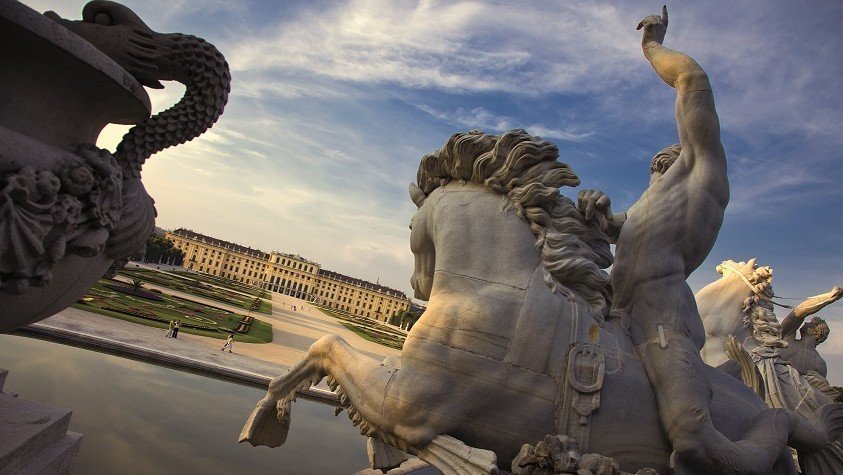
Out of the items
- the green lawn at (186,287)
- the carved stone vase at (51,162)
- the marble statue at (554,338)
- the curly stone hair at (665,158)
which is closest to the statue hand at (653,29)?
the marble statue at (554,338)

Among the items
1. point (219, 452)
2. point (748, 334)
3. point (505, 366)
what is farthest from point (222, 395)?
point (748, 334)

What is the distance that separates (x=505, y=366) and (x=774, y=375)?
18.7ft

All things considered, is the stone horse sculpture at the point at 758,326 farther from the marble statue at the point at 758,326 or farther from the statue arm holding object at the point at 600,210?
the statue arm holding object at the point at 600,210

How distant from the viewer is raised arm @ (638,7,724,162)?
3264mm

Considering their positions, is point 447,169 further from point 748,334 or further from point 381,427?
point 748,334

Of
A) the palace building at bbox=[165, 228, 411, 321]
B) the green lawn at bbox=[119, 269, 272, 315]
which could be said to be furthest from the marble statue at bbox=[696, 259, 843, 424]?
the palace building at bbox=[165, 228, 411, 321]

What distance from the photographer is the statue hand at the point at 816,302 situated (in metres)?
7.79

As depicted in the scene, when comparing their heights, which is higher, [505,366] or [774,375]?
[774,375]

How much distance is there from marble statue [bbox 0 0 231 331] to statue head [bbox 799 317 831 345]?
9.36 m

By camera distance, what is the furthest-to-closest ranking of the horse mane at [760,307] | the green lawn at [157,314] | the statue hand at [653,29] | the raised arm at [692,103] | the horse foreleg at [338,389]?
the green lawn at [157,314] < the horse mane at [760,307] < the statue hand at [653,29] < the raised arm at [692,103] < the horse foreleg at [338,389]

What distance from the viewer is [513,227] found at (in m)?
3.20

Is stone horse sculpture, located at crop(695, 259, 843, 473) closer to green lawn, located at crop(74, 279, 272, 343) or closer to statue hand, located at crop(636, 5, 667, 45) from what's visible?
statue hand, located at crop(636, 5, 667, 45)

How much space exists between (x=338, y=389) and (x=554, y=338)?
4.28 ft

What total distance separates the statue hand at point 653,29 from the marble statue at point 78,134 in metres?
2.76
